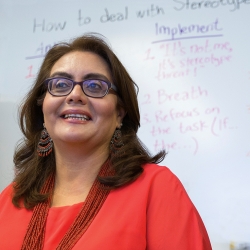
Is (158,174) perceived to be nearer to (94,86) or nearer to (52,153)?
(94,86)

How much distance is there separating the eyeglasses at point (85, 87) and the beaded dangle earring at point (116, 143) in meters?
0.13

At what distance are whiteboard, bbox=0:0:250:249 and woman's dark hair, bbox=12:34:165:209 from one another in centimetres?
40

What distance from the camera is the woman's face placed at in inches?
42.2

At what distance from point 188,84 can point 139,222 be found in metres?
0.80

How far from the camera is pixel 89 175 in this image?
3.67 ft

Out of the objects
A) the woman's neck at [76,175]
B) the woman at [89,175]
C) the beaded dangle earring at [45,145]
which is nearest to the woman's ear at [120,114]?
the woman at [89,175]

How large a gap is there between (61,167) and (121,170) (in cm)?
21

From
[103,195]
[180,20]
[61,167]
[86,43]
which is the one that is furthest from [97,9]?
[103,195]

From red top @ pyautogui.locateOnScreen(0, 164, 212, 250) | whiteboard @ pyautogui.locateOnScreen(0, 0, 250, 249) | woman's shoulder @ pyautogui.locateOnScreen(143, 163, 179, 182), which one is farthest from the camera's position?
whiteboard @ pyautogui.locateOnScreen(0, 0, 250, 249)

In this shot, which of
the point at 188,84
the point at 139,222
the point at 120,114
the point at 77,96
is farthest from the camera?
the point at 188,84

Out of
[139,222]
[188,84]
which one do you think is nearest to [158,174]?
[139,222]

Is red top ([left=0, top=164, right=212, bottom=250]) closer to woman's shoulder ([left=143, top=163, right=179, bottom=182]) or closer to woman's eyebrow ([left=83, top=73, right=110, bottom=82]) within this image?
woman's shoulder ([left=143, top=163, right=179, bottom=182])

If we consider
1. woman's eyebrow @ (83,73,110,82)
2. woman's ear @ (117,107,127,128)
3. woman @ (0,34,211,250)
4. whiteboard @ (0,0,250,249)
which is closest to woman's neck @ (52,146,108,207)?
woman @ (0,34,211,250)

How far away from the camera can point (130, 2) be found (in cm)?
173
